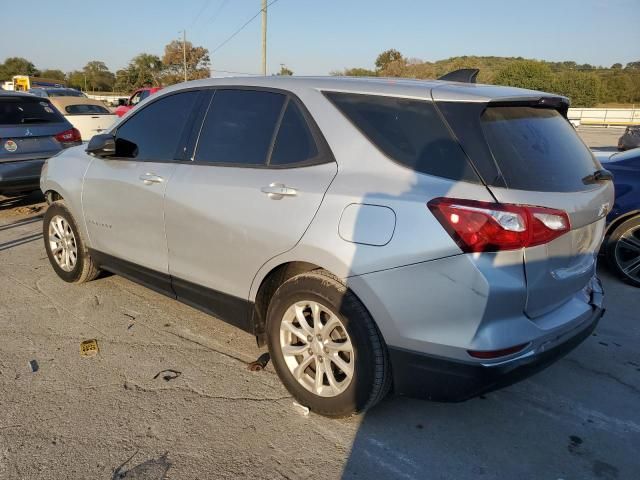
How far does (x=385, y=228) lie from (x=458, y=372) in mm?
733

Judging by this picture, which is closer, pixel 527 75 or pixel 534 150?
pixel 534 150

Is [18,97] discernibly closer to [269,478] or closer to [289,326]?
[289,326]

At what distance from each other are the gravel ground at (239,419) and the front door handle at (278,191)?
1178 millimetres

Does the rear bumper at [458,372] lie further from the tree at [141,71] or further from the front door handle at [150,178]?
the tree at [141,71]

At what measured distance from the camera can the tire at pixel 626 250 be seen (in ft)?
16.4

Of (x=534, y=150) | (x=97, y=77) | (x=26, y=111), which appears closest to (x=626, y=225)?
(x=534, y=150)

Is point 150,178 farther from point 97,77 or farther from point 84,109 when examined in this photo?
point 97,77

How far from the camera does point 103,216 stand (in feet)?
13.3

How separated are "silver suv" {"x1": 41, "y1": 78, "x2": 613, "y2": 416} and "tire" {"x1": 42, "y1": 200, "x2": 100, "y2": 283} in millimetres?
1345

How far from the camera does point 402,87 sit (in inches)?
104

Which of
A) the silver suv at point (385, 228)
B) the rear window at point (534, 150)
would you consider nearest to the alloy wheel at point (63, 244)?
the silver suv at point (385, 228)

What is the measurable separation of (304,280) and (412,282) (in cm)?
63

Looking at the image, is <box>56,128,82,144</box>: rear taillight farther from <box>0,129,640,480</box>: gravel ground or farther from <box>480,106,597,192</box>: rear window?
<box>480,106,597,192</box>: rear window

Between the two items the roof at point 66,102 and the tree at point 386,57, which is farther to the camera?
the tree at point 386,57
